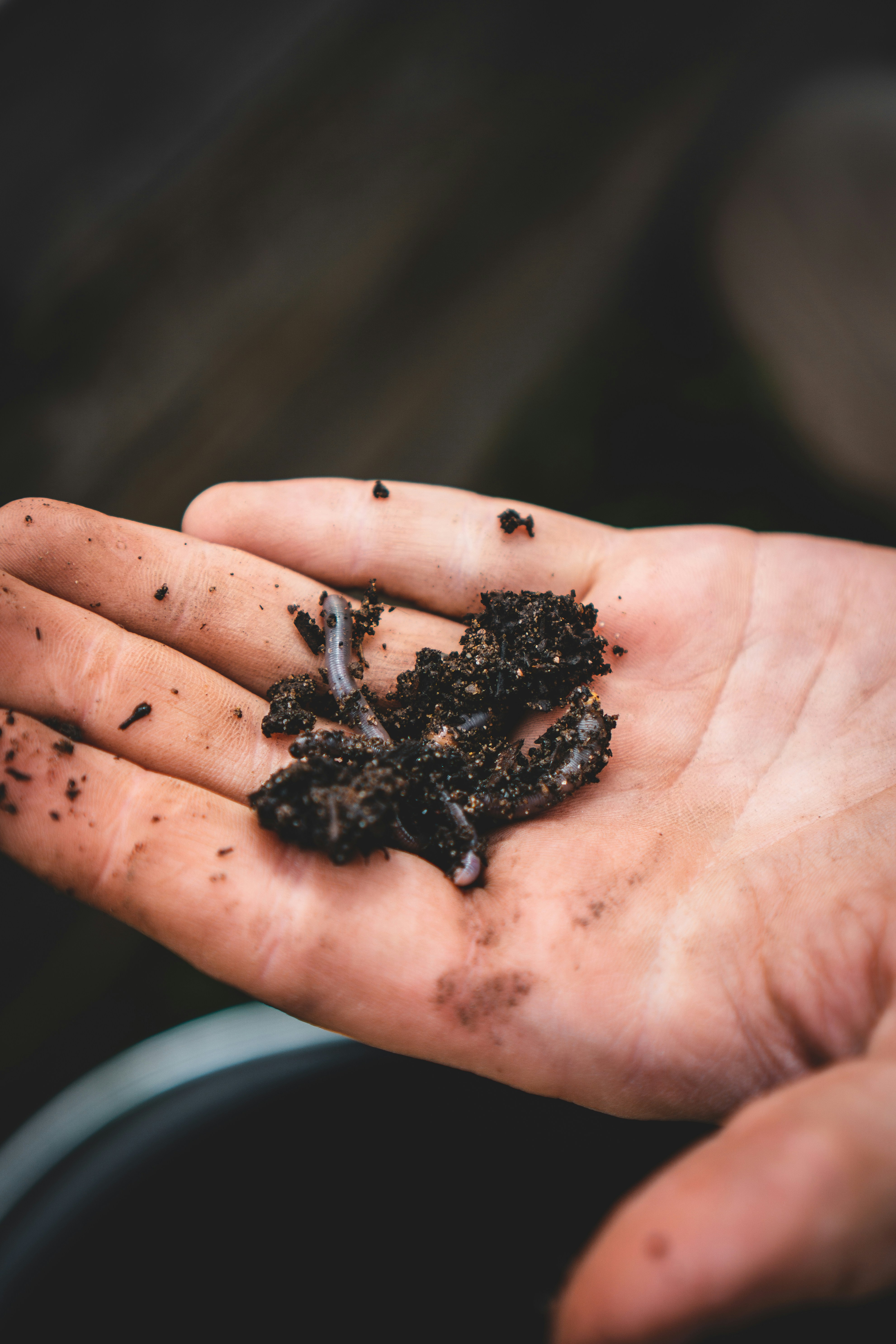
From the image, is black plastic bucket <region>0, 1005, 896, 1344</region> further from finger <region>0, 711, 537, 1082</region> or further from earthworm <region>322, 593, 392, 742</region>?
earthworm <region>322, 593, 392, 742</region>

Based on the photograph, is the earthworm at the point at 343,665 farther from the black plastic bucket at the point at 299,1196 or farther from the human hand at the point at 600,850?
the black plastic bucket at the point at 299,1196

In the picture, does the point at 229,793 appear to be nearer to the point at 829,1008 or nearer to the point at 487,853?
the point at 487,853

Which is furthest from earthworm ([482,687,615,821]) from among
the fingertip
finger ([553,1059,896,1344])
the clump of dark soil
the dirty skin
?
the fingertip

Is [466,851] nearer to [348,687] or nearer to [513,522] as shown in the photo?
[348,687]

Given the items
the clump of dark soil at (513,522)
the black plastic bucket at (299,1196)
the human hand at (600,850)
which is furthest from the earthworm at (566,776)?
the black plastic bucket at (299,1196)

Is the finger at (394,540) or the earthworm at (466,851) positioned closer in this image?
the earthworm at (466,851)
